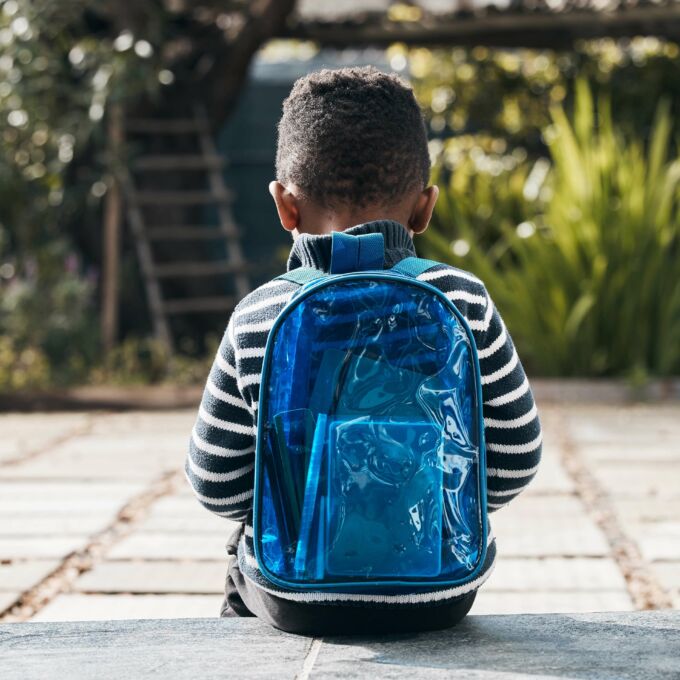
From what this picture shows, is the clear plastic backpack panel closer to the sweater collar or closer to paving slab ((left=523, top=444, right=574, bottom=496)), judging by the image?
the sweater collar

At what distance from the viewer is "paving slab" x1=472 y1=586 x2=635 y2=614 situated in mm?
2289

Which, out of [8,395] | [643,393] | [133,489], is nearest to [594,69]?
[643,393]

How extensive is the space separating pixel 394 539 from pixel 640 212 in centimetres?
434

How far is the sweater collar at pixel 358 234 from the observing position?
4.59 feet

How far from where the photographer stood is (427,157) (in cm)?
148

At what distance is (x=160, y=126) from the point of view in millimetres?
6840

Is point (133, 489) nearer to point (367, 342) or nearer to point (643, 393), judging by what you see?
point (367, 342)

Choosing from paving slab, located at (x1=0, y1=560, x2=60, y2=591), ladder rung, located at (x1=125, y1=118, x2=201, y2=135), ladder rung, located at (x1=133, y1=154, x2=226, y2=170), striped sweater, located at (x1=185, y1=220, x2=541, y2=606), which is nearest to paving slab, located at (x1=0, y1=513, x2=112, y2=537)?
paving slab, located at (x1=0, y1=560, x2=60, y2=591)

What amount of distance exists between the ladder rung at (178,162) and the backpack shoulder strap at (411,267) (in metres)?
5.47

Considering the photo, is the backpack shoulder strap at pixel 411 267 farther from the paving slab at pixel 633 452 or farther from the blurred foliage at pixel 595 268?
the blurred foliage at pixel 595 268

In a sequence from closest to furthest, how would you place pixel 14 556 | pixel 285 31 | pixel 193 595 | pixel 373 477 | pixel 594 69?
pixel 373 477 < pixel 193 595 < pixel 14 556 < pixel 285 31 < pixel 594 69

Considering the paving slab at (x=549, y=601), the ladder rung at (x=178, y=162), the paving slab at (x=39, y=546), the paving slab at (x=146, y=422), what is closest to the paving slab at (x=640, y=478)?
the paving slab at (x=549, y=601)

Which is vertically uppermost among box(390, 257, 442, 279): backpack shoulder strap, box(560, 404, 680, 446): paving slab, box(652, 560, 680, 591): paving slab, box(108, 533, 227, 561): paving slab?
box(390, 257, 442, 279): backpack shoulder strap

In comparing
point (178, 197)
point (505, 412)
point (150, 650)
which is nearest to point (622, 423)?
point (178, 197)
